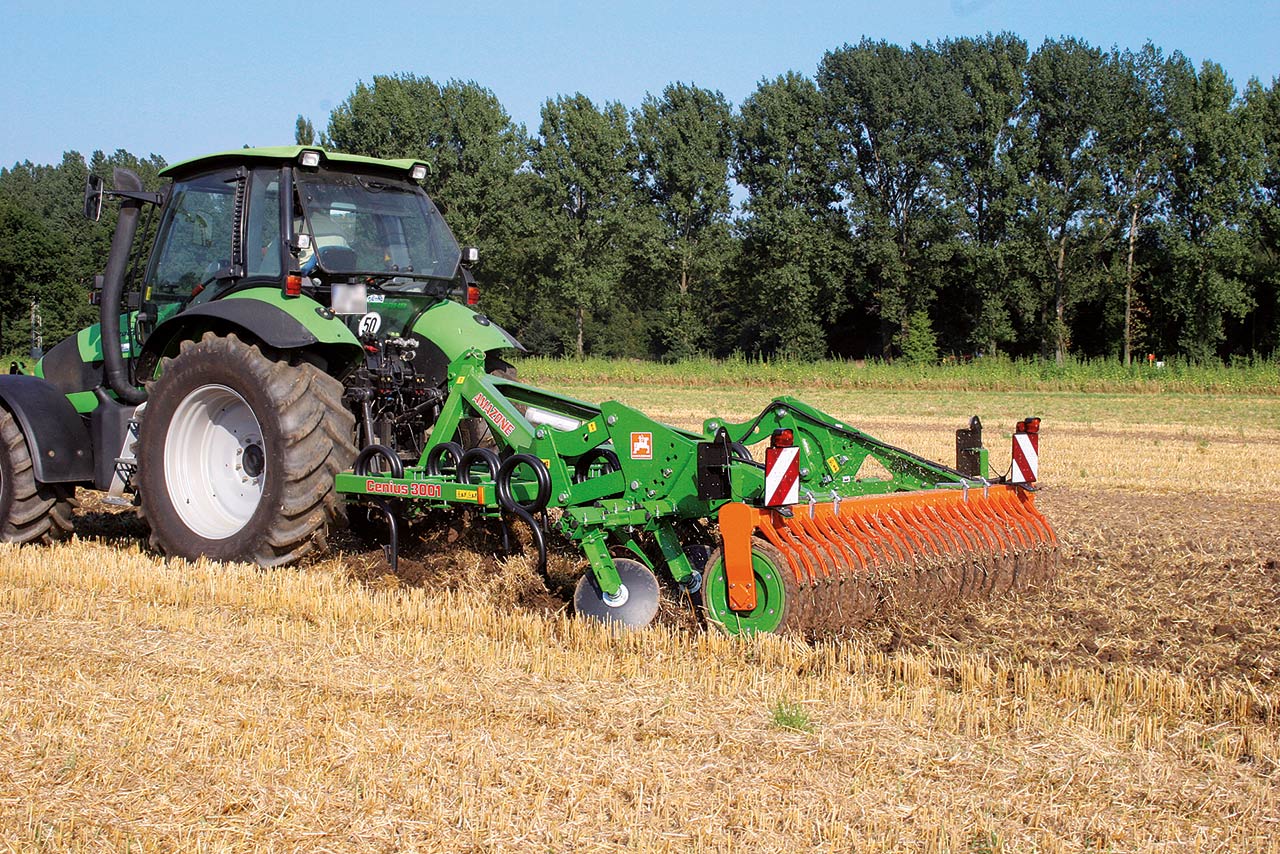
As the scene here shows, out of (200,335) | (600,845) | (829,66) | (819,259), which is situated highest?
(829,66)

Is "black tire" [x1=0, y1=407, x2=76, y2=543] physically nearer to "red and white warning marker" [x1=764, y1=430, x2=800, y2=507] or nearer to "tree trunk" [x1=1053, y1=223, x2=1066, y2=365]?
"red and white warning marker" [x1=764, y1=430, x2=800, y2=507]

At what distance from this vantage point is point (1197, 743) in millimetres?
3893

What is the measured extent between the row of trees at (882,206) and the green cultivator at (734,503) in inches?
1388

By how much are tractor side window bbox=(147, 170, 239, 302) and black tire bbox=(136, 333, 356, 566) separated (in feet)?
2.01

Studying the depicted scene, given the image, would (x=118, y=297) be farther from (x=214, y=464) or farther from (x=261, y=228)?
(x=214, y=464)

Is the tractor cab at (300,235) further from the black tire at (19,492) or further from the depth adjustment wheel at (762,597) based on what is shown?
the depth adjustment wheel at (762,597)

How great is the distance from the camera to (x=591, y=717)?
4.08 meters

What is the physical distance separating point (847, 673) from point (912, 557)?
1121 mm

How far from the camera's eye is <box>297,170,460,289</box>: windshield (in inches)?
261

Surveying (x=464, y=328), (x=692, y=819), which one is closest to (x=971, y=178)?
(x=464, y=328)

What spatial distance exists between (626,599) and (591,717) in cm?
128

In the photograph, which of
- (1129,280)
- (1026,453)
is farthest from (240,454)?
(1129,280)

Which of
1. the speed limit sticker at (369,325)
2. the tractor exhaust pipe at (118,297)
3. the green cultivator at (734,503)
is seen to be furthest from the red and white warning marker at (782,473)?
the tractor exhaust pipe at (118,297)

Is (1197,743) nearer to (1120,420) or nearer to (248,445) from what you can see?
(248,445)
